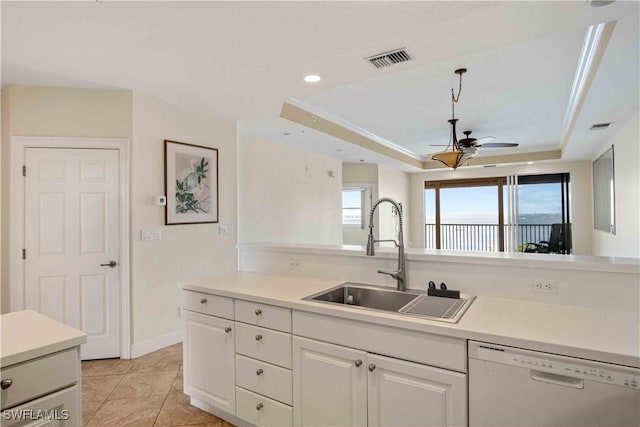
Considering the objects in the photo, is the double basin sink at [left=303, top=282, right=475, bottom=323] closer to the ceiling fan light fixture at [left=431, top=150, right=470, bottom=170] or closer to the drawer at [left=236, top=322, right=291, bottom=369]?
the drawer at [left=236, top=322, right=291, bottom=369]

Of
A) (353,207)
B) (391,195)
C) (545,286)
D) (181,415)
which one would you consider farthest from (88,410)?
(391,195)

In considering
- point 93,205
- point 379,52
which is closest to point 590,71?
point 379,52

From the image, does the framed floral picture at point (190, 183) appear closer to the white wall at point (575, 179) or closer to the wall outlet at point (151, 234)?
the wall outlet at point (151, 234)

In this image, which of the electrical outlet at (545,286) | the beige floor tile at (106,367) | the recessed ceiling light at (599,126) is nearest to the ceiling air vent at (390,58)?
the electrical outlet at (545,286)

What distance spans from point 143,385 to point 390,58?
315 centimetres

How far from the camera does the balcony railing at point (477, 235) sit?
817 cm

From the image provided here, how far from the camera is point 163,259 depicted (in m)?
3.58

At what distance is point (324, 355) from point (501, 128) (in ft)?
17.7

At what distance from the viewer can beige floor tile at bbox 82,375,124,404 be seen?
102 inches

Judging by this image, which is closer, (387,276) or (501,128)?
(387,276)

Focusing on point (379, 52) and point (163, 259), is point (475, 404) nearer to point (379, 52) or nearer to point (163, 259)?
point (379, 52)

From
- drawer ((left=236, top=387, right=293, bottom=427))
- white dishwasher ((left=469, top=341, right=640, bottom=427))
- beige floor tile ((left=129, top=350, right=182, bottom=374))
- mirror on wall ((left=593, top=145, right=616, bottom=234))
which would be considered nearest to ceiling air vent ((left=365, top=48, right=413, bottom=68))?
white dishwasher ((left=469, top=341, right=640, bottom=427))

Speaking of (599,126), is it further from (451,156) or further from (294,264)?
(294,264)

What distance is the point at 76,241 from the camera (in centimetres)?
323
